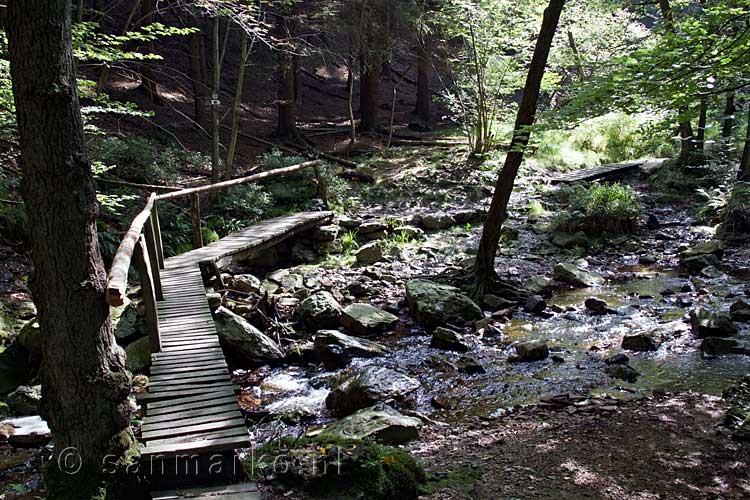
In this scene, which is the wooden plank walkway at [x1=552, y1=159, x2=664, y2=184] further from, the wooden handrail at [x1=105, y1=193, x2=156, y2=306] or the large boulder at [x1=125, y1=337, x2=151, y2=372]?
the wooden handrail at [x1=105, y1=193, x2=156, y2=306]

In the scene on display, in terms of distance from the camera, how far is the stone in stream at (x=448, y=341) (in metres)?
7.56

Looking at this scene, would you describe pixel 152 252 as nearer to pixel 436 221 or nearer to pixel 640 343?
pixel 640 343

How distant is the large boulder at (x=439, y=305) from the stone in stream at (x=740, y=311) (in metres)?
3.36

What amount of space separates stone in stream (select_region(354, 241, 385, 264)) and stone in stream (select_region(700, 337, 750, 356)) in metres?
6.22

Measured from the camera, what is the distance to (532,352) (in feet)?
22.9

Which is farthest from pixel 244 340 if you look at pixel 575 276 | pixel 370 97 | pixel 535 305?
pixel 370 97

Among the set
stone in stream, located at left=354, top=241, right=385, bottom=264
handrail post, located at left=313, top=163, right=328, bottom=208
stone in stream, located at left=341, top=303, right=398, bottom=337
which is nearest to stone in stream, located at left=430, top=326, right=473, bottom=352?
stone in stream, located at left=341, top=303, right=398, bottom=337

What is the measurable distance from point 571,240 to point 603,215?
1.12 metres

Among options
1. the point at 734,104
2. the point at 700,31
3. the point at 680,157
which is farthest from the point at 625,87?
the point at 680,157

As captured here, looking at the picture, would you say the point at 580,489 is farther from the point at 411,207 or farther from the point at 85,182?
the point at 411,207

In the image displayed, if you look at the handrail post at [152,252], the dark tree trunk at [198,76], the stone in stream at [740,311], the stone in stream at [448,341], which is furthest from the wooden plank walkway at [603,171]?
the handrail post at [152,252]

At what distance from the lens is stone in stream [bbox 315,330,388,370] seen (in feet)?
23.7

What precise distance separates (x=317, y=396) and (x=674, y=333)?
14.9 feet

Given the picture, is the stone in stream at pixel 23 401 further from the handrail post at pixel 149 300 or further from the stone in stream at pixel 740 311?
the stone in stream at pixel 740 311
